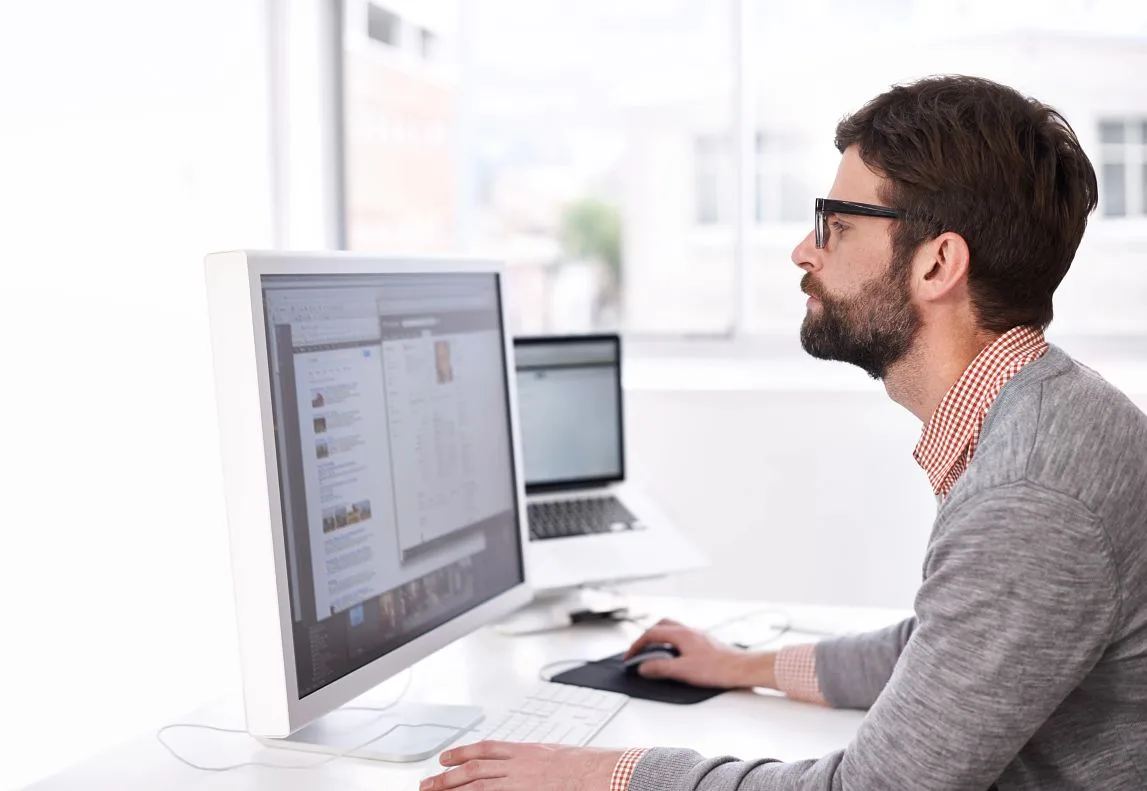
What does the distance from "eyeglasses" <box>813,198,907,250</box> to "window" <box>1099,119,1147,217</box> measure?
2273 mm

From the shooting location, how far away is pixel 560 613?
1746 millimetres

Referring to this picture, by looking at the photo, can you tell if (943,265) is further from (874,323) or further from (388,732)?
(388,732)

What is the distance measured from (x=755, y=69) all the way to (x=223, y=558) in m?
1.98

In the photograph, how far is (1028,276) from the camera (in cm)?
115

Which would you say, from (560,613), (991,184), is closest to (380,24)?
(560,613)

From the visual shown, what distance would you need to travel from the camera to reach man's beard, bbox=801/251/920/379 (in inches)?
46.6

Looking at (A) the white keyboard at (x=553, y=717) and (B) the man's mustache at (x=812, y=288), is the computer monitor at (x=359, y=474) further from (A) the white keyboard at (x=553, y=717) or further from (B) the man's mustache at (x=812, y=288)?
(B) the man's mustache at (x=812, y=288)

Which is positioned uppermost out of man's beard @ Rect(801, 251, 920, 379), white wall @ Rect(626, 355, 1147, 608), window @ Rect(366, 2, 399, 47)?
window @ Rect(366, 2, 399, 47)

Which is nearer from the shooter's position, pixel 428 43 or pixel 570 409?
pixel 570 409

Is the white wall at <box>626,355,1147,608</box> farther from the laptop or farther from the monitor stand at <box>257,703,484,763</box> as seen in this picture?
the monitor stand at <box>257,703,484,763</box>

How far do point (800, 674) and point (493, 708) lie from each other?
1.20 ft

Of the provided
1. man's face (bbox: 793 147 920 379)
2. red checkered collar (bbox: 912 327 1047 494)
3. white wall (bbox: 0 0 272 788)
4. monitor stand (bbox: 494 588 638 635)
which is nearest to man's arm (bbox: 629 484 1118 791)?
red checkered collar (bbox: 912 327 1047 494)

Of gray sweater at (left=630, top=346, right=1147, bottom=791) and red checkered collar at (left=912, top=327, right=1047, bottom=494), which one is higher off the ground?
red checkered collar at (left=912, top=327, right=1047, bottom=494)

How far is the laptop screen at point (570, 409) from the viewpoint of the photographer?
189 cm
